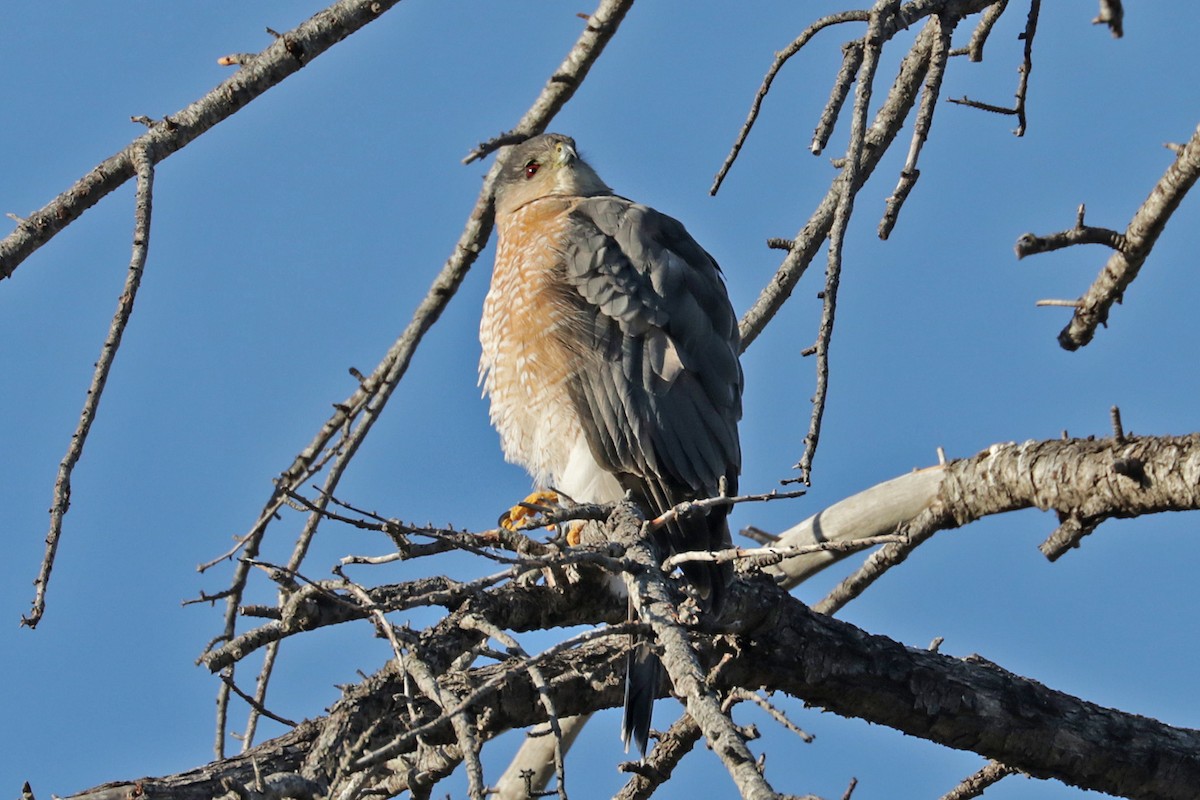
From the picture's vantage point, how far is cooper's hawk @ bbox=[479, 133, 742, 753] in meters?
4.32

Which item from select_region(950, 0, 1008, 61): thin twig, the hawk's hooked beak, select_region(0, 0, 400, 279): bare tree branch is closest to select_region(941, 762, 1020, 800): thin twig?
select_region(950, 0, 1008, 61): thin twig

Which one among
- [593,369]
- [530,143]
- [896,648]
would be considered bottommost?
[896,648]

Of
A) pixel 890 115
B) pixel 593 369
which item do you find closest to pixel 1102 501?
pixel 890 115

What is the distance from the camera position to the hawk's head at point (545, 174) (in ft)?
18.6

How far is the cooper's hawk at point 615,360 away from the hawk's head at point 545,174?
0.55 metres

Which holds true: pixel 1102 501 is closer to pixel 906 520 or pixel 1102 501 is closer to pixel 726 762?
pixel 906 520

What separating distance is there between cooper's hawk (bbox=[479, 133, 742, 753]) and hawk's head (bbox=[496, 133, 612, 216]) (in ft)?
1.80

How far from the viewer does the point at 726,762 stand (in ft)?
5.78

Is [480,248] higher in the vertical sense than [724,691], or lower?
higher

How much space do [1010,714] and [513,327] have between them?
2.16m

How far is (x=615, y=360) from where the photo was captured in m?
4.52

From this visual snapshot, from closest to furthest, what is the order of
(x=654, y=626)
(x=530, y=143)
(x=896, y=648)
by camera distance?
(x=654, y=626)
(x=896, y=648)
(x=530, y=143)

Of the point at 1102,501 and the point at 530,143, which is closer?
the point at 1102,501

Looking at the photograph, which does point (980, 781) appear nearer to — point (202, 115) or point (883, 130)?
point (883, 130)
